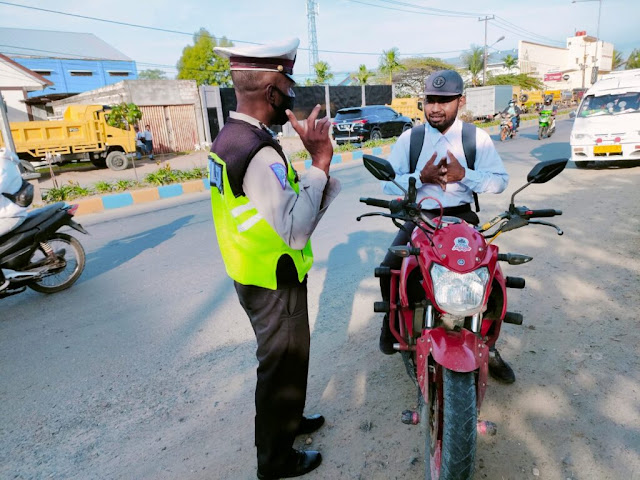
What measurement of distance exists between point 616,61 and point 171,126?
81.5 meters

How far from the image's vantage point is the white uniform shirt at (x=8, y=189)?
385 cm

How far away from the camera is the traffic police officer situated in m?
1.58

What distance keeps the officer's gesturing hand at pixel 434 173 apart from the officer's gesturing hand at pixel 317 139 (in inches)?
35.8

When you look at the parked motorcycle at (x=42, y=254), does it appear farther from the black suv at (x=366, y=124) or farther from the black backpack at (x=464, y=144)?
the black suv at (x=366, y=124)

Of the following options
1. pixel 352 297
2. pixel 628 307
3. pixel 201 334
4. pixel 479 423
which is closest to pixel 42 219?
pixel 201 334

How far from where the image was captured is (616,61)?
74.0 meters

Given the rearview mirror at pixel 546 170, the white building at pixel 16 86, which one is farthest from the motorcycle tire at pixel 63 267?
the white building at pixel 16 86

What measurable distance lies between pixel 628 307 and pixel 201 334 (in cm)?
332

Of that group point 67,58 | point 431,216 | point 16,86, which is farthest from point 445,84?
point 67,58

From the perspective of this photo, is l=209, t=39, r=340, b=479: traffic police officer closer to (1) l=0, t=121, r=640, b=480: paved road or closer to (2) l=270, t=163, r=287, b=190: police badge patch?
(2) l=270, t=163, r=287, b=190: police badge patch

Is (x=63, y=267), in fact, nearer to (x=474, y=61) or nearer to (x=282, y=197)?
(x=282, y=197)

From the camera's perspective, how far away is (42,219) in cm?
430

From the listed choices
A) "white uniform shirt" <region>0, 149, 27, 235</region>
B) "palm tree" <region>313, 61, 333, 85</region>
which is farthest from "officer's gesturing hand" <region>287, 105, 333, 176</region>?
"palm tree" <region>313, 61, 333, 85</region>

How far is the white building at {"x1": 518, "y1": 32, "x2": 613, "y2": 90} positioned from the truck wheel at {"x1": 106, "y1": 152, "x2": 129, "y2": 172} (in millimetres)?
55218
